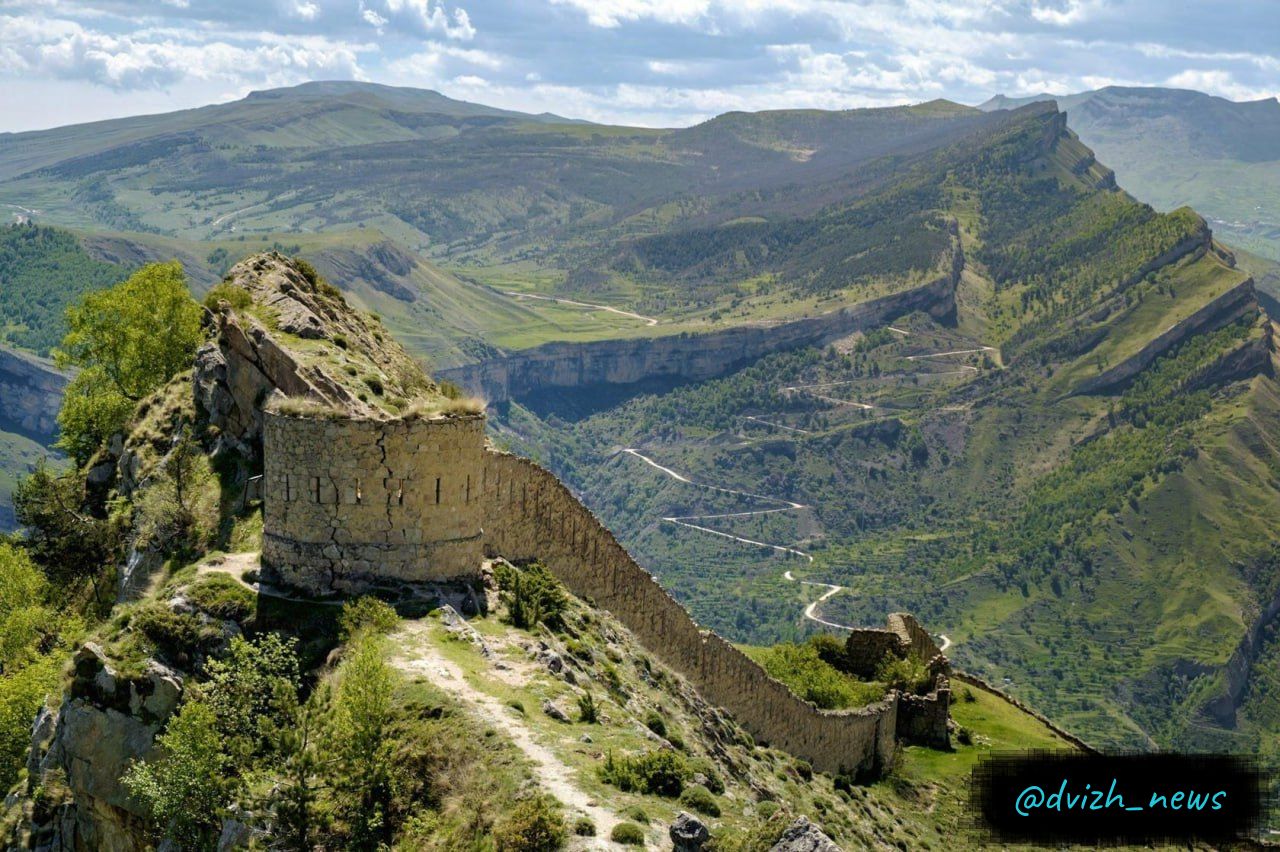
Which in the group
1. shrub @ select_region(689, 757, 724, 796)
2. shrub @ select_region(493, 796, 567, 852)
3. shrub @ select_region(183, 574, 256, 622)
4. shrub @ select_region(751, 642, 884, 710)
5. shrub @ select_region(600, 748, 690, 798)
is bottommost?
shrub @ select_region(751, 642, 884, 710)

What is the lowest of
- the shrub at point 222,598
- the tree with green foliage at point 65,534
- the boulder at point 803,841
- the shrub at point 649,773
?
the tree with green foliage at point 65,534

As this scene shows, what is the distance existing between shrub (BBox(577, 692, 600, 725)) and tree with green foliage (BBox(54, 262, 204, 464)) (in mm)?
30410

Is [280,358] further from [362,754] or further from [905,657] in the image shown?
[905,657]

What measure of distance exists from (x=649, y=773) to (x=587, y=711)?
4625mm

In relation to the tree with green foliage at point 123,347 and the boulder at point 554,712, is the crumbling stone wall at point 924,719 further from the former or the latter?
the boulder at point 554,712

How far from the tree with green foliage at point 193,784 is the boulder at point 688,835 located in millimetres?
10076

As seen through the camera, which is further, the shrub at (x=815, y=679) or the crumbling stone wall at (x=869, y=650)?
the crumbling stone wall at (x=869, y=650)

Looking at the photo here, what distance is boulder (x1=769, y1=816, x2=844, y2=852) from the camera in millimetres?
26688

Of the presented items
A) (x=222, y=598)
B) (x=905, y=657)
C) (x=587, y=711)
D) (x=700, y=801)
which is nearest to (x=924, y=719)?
(x=905, y=657)

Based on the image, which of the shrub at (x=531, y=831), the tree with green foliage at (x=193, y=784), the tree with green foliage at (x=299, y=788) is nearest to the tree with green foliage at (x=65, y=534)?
the tree with green foliage at (x=193, y=784)

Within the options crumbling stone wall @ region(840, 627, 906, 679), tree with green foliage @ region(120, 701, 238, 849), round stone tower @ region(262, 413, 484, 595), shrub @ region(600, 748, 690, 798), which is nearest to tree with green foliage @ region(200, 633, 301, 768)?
tree with green foliage @ region(120, 701, 238, 849)

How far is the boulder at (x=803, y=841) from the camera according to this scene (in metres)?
26.7

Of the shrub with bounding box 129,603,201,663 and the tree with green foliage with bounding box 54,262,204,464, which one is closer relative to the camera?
the shrub with bounding box 129,603,201,663

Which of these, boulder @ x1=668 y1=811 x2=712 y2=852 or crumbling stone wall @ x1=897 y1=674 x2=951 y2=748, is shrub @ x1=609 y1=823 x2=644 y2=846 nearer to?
boulder @ x1=668 y1=811 x2=712 y2=852
